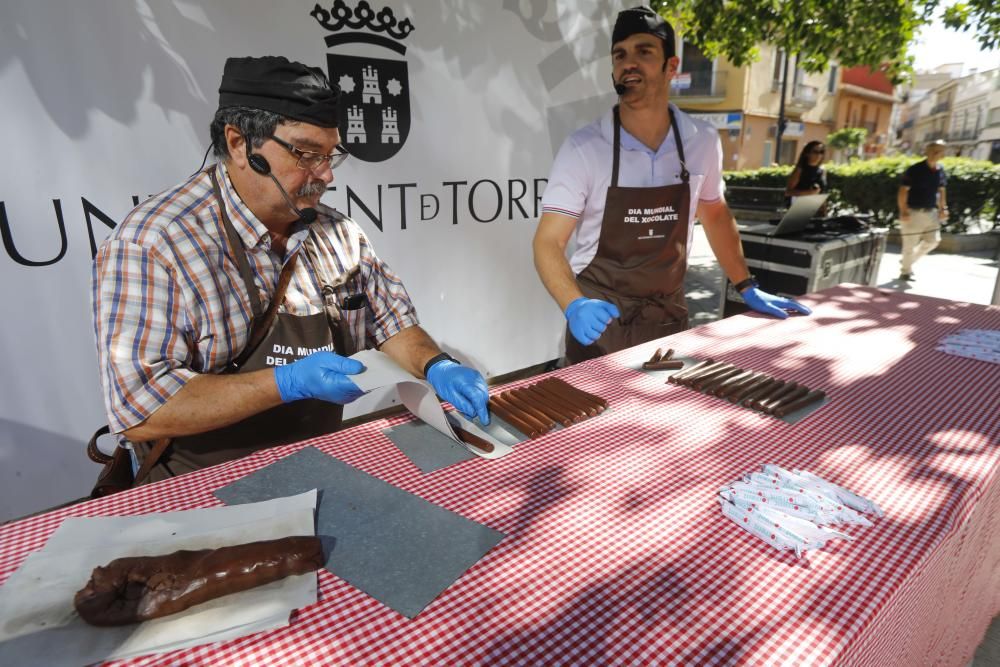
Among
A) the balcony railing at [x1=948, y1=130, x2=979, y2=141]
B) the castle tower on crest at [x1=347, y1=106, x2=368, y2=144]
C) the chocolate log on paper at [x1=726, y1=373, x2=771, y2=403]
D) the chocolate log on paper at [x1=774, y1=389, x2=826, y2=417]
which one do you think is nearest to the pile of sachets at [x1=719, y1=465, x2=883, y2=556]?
the chocolate log on paper at [x1=774, y1=389, x2=826, y2=417]

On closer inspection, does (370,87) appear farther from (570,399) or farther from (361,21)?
(570,399)

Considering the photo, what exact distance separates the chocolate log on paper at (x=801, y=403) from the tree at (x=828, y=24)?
6.35m

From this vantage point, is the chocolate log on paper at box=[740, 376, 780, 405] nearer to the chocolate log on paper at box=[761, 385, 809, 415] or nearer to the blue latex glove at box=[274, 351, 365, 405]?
the chocolate log on paper at box=[761, 385, 809, 415]

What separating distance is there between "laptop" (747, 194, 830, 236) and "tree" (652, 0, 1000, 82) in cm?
253

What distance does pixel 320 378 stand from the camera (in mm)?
1762

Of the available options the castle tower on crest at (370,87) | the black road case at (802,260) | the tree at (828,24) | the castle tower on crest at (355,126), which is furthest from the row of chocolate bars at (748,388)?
the tree at (828,24)

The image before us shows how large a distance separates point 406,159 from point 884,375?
3.18 meters

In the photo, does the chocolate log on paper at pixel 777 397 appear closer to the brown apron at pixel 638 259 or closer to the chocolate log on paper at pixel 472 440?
the chocolate log on paper at pixel 472 440

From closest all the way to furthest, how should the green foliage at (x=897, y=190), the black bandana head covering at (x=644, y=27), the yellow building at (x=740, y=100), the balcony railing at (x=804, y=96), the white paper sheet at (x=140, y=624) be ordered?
the white paper sheet at (x=140, y=624), the black bandana head covering at (x=644, y=27), the green foliage at (x=897, y=190), the yellow building at (x=740, y=100), the balcony railing at (x=804, y=96)

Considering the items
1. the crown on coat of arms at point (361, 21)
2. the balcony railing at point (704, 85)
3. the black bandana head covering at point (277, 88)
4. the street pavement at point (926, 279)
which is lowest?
the street pavement at point (926, 279)

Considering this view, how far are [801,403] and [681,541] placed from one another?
0.93 metres

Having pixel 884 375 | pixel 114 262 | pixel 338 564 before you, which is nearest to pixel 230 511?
pixel 338 564

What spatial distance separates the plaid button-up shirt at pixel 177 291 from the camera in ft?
5.45

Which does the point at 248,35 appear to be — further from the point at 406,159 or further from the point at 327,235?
the point at 327,235
